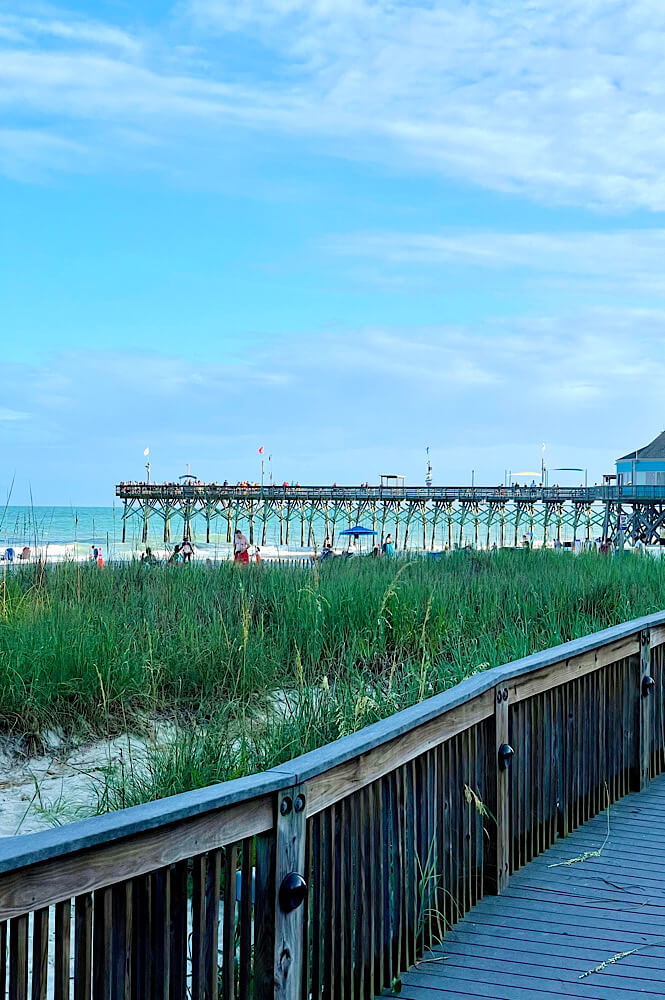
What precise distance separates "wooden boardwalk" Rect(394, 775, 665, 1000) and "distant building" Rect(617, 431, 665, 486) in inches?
2520

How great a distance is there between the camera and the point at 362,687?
201 inches

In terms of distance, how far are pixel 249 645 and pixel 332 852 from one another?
4.54 metres

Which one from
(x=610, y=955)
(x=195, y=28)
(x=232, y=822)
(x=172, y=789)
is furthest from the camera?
(x=195, y=28)

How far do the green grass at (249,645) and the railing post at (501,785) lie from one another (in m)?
0.73

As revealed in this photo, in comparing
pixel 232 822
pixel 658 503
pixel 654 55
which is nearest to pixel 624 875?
pixel 232 822

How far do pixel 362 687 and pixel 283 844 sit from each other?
105 inches

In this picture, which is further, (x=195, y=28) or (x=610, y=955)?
(x=195, y=28)

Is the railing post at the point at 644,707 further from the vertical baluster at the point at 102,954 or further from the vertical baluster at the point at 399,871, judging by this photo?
the vertical baluster at the point at 102,954

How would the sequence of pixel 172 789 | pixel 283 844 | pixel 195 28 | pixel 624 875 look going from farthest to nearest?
pixel 195 28 → pixel 172 789 → pixel 624 875 → pixel 283 844

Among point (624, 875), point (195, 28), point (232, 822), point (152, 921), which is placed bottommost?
point (624, 875)

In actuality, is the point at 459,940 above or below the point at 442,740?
below

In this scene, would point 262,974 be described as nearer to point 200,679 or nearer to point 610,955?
point 610,955

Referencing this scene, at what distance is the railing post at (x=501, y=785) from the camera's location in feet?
12.8

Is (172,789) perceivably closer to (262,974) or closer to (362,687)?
(362,687)
